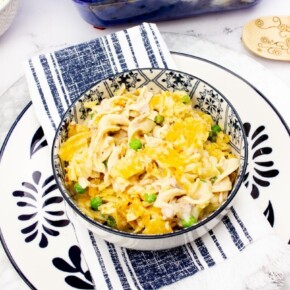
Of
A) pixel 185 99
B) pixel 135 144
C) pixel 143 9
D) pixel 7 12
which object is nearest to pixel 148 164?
pixel 135 144

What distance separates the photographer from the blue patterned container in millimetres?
1354

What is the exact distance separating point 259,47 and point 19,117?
0.66 meters

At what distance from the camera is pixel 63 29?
1523 millimetres

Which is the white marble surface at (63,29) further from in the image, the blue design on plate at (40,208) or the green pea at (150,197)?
the green pea at (150,197)

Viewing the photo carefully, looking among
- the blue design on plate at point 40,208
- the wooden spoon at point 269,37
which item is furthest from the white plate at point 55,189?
the wooden spoon at point 269,37

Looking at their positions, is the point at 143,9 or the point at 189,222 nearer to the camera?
the point at 189,222

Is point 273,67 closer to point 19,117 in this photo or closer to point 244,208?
point 244,208

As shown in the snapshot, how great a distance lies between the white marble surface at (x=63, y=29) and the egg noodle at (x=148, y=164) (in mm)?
447

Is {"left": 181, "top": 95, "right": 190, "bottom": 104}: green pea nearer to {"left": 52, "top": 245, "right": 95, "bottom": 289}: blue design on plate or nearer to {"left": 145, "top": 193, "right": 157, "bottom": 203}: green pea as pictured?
{"left": 145, "top": 193, "right": 157, "bottom": 203}: green pea

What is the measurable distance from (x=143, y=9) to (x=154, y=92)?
13.1 inches

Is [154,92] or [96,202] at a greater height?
[154,92]

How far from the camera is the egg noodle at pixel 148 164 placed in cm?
95

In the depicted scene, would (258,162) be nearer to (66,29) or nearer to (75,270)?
(75,270)

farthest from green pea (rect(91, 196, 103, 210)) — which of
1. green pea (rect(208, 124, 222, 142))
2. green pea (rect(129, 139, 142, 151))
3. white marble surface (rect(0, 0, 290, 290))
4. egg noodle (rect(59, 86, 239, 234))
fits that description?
white marble surface (rect(0, 0, 290, 290))
